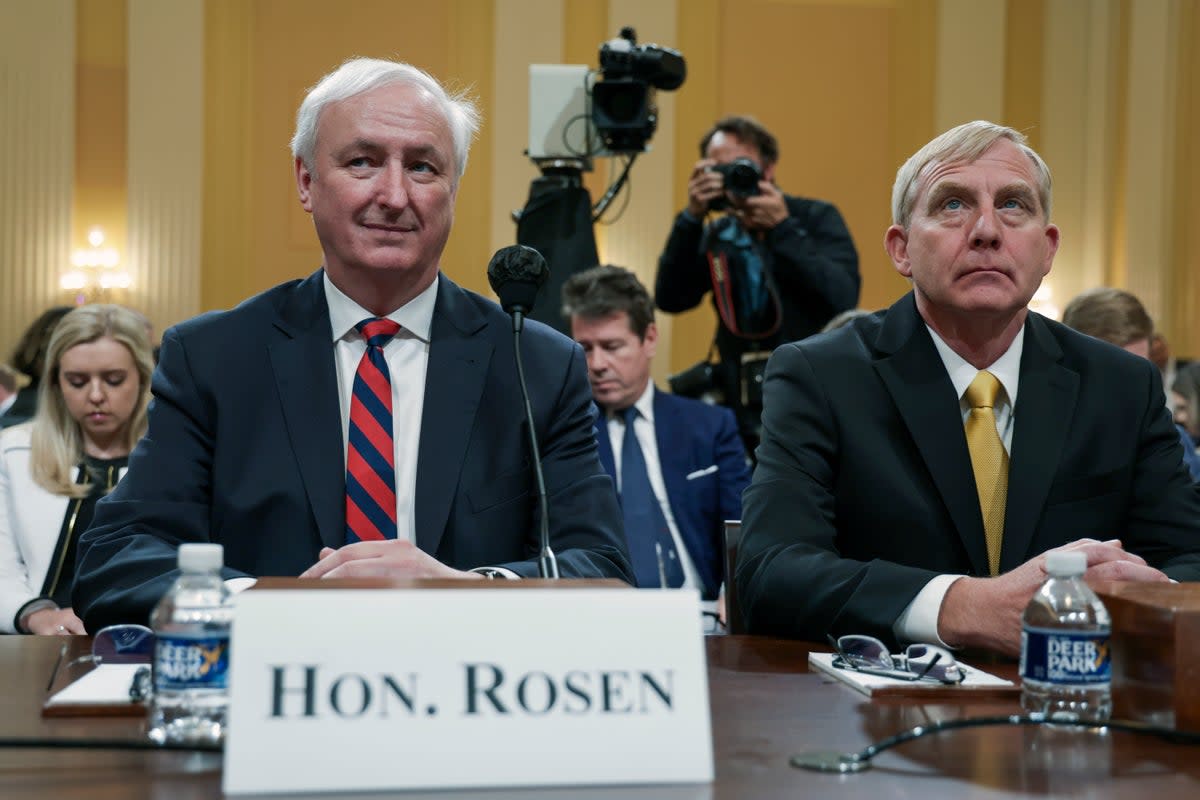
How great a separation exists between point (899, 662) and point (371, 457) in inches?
31.1

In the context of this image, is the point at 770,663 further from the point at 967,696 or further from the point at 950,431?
the point at 950,431

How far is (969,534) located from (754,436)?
88.9 inches

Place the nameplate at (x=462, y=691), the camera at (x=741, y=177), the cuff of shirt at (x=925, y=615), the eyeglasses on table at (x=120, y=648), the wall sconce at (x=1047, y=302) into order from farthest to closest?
the wall sconce at (x=1047, y=302), the camera at (x=741, y=177), the cuff of shirt at (x=925, y=615), the eyeglasses on table at (x=120, y=648), the nameplate at (x=462, y=691)

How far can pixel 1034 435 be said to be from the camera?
192 centimetres

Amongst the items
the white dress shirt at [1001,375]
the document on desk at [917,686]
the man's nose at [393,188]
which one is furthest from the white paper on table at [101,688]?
the white dress shirt at [1001,375]

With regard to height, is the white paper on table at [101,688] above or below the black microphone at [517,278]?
below

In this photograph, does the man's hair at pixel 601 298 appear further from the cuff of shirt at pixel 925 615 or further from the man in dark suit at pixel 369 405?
the cuff of shirt at pixel 925 615

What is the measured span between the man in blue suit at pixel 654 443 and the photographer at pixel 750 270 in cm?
37

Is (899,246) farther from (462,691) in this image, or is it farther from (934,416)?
(462,691)

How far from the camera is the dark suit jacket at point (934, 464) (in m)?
1.88

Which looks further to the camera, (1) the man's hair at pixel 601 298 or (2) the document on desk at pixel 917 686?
(1) the man's hair at pixel 601 298

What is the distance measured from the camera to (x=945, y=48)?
9516 millimetres

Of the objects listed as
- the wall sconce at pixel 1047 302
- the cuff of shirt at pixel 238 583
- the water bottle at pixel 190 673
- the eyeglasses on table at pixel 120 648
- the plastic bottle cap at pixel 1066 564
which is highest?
the wall sconce at pixel 1047 302

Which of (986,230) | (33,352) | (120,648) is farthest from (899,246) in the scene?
(33,352)
